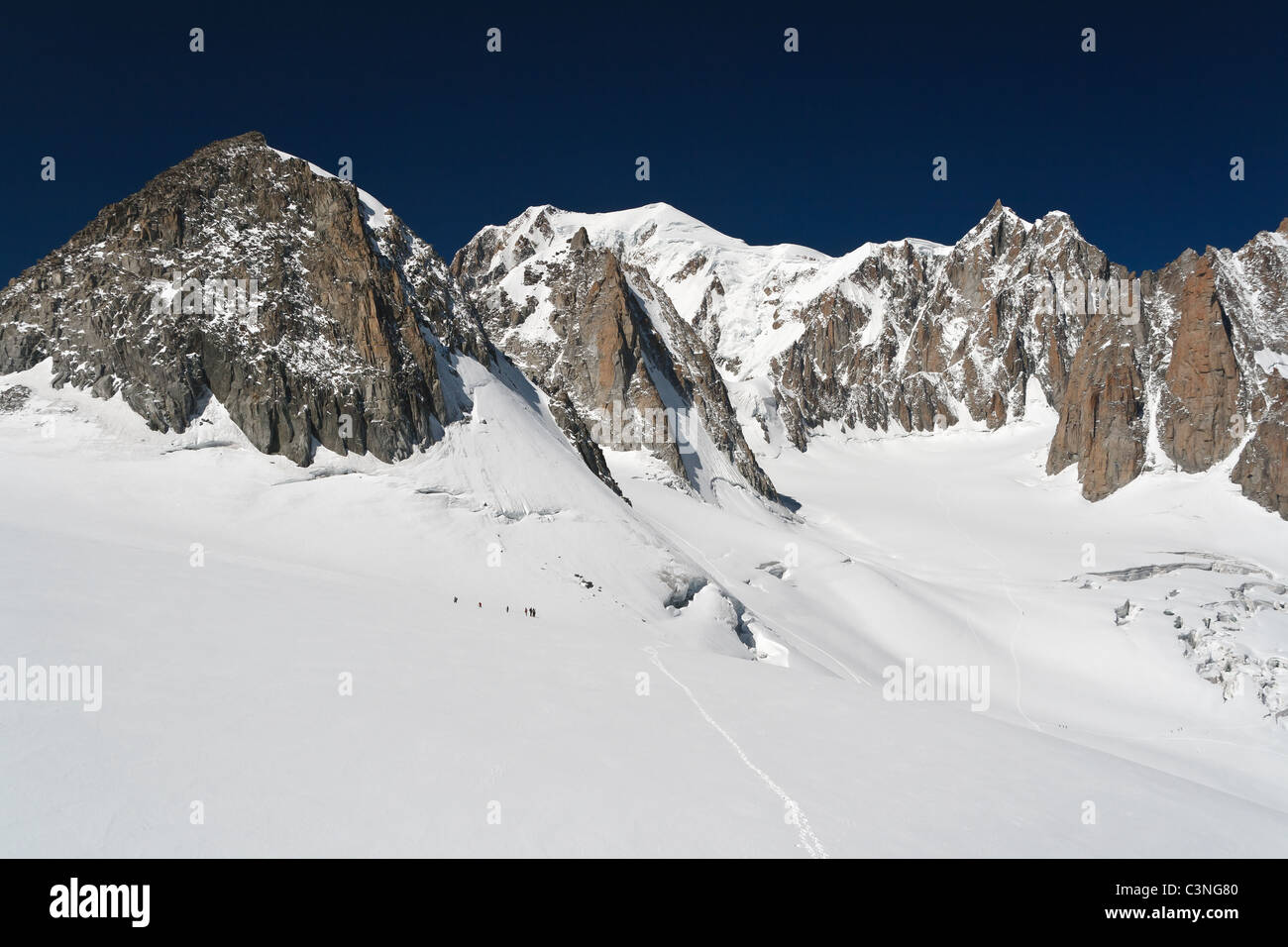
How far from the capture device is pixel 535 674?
14.6 m

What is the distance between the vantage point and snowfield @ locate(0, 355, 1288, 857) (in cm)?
837

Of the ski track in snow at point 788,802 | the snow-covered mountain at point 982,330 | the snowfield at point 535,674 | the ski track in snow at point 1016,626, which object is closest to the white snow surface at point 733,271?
the snow-covered mountain at point 982,330

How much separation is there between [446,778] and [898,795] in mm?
6284

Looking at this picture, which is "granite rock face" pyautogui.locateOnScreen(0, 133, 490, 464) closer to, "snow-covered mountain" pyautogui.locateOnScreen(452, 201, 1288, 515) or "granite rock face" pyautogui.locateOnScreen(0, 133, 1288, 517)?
"granite rock face" pyautogui.locateOnScreen(0, 133, 1288, 517)

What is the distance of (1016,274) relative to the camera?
147 m

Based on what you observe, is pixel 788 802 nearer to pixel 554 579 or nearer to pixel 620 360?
pixel 554 579

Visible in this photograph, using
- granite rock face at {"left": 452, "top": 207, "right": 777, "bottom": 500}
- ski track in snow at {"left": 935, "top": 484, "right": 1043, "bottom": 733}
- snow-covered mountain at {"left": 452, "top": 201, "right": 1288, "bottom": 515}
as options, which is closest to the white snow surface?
snow-covered mountain at {"left": 452, "top": 201, "right": 1288, "bottom": 515}

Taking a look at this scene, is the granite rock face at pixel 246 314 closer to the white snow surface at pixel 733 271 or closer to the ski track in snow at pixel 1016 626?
the ski track in snow at pixel 1016 626

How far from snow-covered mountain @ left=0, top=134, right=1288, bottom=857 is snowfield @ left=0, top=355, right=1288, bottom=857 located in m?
0.10

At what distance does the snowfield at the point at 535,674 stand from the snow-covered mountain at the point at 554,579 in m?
0.10

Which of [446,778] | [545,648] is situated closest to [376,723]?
[446,778]

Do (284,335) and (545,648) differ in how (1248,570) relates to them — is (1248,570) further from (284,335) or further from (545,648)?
(284,335)

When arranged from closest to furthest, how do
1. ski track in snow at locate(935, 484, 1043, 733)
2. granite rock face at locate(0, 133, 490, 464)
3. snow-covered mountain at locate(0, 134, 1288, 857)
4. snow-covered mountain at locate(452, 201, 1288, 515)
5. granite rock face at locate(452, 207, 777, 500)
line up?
snow-covered mountain at locate(0, 134, 1288, 857) → ski track in snow at locate(935, 484, 1043, 733) → granite rock face at locate(0, 133, 490, 464) → granite rock face at locate(452, 207, 777, 500) → snow-covered mountain at locate(452, 201, 1288, 515)

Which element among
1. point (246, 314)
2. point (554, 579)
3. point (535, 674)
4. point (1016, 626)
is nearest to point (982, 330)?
point (1016, 626)
